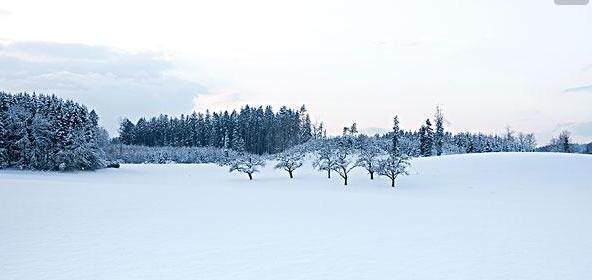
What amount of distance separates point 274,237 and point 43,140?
2374 inches

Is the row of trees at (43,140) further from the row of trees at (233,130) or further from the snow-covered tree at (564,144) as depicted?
the snow-covered tree at (564,144)

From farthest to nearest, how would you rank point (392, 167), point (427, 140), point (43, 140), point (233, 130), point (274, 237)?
point (233, 130) → point (427, 140) → point (43, 140) → point (392, 167) → point (274, 237)

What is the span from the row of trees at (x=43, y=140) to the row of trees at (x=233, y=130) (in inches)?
2667

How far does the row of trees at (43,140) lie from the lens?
216 feet

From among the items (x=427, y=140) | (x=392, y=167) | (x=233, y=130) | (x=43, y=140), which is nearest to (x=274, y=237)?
(x=392, y=167)

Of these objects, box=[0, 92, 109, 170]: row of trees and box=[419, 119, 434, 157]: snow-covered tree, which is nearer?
box=[0, 92, 109, 170]: row of trees

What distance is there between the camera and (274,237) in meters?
19.8

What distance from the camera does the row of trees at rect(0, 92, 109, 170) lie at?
216ft

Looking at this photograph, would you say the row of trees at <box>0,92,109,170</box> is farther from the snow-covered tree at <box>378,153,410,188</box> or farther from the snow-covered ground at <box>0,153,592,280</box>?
the snow-covered tree at <box>378,153,410,188</box>

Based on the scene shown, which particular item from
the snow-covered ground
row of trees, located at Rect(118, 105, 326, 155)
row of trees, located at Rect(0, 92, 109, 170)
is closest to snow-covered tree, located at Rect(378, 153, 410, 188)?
the snow-covered ground

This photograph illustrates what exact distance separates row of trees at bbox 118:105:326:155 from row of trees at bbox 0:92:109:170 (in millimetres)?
67737

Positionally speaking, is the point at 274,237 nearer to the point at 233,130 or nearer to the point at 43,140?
the point at 43,140

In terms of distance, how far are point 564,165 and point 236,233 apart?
6116cm

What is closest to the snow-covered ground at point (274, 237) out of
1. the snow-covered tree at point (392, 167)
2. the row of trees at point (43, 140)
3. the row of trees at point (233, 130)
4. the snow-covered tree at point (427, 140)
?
the snow-covered tree at point (392, 167)
